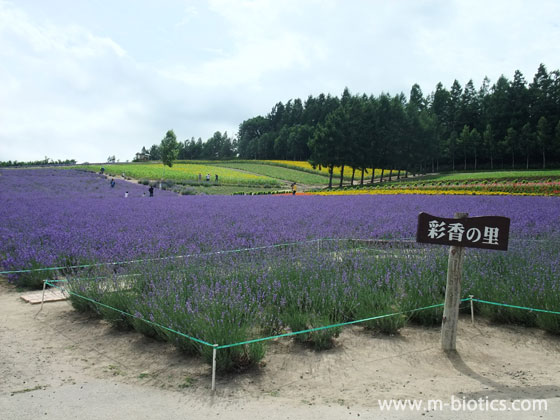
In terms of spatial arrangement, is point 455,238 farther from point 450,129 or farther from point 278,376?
point 450,129

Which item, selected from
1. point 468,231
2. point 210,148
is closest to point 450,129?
point 210,148

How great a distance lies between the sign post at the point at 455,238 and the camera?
157 inches

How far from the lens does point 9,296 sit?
6332 mm

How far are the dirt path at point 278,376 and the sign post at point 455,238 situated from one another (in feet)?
1.12

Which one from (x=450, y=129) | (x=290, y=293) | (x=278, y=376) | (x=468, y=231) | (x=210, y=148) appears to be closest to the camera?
(x=278, y=376)

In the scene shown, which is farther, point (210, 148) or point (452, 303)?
point (210, 148)

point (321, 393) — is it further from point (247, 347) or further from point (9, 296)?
point (9, 296)

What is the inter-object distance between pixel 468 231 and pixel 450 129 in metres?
76.3

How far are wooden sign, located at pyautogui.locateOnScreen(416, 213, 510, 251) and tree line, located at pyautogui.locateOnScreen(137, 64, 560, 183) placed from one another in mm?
46962

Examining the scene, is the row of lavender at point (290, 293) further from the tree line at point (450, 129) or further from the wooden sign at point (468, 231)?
the tree line at point (450, 129)

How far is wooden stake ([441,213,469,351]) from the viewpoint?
163 inches

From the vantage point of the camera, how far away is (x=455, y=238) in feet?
13.5

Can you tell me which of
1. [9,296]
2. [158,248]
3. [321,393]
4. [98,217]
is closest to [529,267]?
[321,393]

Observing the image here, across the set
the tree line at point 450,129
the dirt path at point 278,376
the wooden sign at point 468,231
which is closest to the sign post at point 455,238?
the wooden sign at point 468,231
